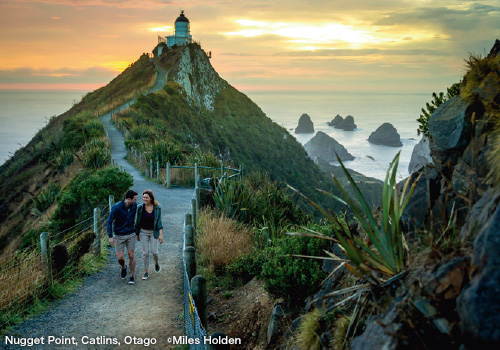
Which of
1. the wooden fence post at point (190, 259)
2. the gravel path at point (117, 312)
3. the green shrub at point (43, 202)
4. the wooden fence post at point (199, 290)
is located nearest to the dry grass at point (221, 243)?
the gravel path at point (117, 312)

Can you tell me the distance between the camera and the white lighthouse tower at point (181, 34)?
286ft

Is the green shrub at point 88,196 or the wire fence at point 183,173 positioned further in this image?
the wire fence at point 183,173

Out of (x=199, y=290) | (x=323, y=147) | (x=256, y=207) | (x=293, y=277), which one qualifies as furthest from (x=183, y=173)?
(x=323, y=147)

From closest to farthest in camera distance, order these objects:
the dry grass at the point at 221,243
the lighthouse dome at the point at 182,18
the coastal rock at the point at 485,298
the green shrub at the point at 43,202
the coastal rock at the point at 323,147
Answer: the coastal rock at the point at 485,298 → the dry grass at the point at 221,243 → the green shrub at the point at 43,202 → the lighthouse dome at the point at 182,18 → the coastal rock at the point at 323,147

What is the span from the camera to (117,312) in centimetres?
756

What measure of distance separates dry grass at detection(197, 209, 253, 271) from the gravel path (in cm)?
68

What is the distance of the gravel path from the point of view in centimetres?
677

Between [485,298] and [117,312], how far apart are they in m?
6.22

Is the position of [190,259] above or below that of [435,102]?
below

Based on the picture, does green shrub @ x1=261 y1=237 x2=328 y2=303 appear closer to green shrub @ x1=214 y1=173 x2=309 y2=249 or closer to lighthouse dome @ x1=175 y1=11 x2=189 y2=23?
green shrub @ x1=214 y1=173 x2=309 y2=249

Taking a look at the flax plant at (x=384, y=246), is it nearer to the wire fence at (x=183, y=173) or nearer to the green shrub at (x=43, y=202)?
the wire fence at (x=183, y=173)

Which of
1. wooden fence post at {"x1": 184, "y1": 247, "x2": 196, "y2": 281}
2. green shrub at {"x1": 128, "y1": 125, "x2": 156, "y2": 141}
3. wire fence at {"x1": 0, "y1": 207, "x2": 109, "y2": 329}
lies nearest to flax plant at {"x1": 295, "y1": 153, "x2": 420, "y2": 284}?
wooden fence post at {"x1": 184, "y1": 247, "x2": 196, "y2": 281}

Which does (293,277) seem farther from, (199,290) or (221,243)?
(221,243)

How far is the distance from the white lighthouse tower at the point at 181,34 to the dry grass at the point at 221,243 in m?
81.2
